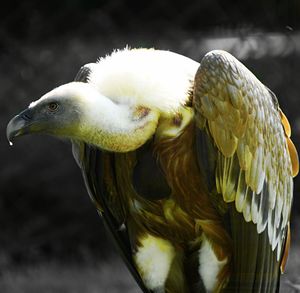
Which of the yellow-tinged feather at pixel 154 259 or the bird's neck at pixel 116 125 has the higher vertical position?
the bird's neck at pixel 116 125

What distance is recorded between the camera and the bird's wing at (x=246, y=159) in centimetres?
256

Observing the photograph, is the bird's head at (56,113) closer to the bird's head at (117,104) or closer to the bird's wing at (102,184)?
the bird's head at (117,104)

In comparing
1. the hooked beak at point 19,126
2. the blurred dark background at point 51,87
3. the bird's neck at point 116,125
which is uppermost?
the hooked beak at point 19,126

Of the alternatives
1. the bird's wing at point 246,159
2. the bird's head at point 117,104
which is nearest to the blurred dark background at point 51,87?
the bird's wing at point 246,159

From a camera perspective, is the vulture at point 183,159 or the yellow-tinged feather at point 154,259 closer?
the vulture at point 183,159

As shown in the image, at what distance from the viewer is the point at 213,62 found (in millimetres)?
2568

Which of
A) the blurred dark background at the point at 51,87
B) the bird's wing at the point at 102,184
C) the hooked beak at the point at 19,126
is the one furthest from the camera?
the blurred dark background at the point at 51,87

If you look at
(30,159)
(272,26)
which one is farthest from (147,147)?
(30,159)

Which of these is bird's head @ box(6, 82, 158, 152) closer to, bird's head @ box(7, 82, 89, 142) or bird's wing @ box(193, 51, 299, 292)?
bird's head @ box(7, 82, 89, 142)

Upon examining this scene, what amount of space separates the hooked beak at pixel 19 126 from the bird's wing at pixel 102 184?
208 millimetres

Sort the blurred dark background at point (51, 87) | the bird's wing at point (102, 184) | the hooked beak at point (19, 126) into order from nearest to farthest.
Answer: the hooked beak at point (19, 126) < the bird's wing at point (102, 184) < the blurred dark background at point (51, 87)

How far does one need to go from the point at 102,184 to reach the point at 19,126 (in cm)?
33

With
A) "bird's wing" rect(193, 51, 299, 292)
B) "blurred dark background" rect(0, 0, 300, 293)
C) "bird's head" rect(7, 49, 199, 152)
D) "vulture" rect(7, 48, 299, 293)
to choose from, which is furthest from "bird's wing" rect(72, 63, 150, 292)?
"blurred dark background" rect(0, 0, 300, 293)

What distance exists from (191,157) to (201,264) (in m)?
0.29
